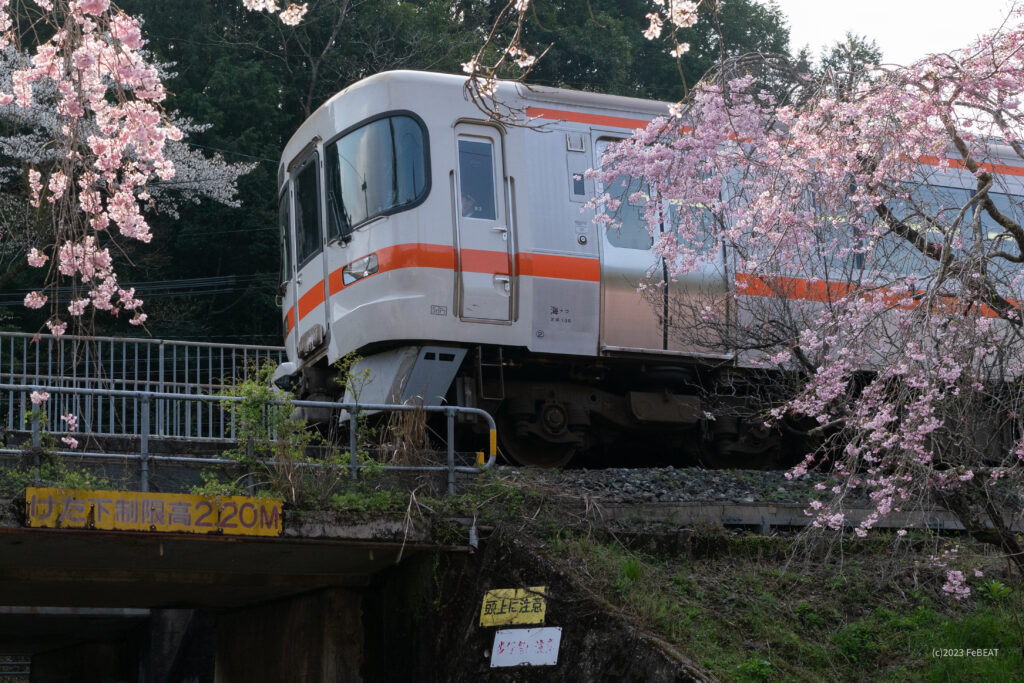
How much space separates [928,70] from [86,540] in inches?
262

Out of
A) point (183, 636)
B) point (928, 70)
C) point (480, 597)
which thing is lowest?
point (183, 636)

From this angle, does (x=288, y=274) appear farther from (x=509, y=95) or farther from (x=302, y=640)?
(x=302, y=640)

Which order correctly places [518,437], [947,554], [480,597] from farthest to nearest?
[518,437] < [480,597] < [947,554]

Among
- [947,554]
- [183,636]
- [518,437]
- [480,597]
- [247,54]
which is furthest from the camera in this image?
[247,54]

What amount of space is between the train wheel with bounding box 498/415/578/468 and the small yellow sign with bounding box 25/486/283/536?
9.78 ft

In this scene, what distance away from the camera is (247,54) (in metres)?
24.6

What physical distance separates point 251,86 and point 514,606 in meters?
16.7

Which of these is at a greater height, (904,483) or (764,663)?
(904,483)

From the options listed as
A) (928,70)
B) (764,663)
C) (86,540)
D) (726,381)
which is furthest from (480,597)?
(928,70)

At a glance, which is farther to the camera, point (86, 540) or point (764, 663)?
point (86, 540)

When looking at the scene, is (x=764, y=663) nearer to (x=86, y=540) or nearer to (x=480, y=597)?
(x=480, y=597)

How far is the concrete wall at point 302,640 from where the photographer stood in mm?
10625

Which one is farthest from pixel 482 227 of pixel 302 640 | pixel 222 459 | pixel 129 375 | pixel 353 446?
pixel 129 375

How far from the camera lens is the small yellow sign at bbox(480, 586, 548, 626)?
29.0 ft
